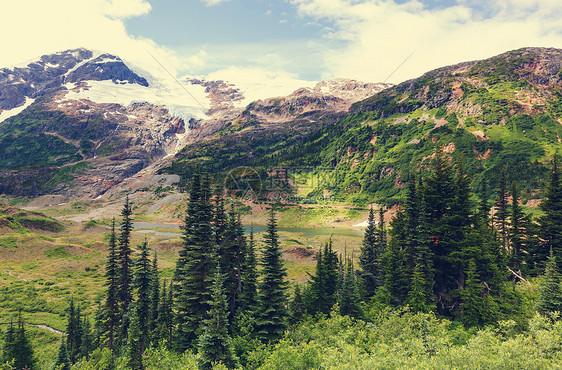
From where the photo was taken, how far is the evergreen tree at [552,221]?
146 feet

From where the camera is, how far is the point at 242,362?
92.6 feet

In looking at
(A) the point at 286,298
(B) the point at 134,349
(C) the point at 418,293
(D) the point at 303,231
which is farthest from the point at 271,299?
(D) the point at 303,231

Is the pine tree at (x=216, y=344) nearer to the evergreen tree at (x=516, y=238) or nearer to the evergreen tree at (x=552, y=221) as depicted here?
the evergreen tree at (x=516, y=238)

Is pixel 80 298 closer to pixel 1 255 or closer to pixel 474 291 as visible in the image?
pixel 1 255

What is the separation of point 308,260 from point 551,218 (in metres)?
69.3

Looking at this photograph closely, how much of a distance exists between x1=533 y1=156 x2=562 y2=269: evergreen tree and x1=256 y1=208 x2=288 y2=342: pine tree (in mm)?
44695

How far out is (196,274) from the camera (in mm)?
32625

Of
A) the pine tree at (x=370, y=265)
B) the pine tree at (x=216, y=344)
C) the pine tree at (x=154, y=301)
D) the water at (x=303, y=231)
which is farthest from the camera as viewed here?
the water at (x=303, y=231)

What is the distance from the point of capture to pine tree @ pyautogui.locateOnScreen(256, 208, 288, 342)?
32312 millimetres

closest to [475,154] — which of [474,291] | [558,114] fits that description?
[558,114]

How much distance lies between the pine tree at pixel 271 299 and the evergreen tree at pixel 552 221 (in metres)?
44.7

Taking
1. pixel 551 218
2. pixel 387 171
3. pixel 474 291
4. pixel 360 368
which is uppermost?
pixel 387 171

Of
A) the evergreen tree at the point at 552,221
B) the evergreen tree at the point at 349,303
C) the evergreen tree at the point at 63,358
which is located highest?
the evergreen tree at the point at 552,221

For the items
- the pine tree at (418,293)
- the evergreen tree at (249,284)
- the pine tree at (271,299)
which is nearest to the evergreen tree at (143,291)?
the evergreen tree at (249,284)
